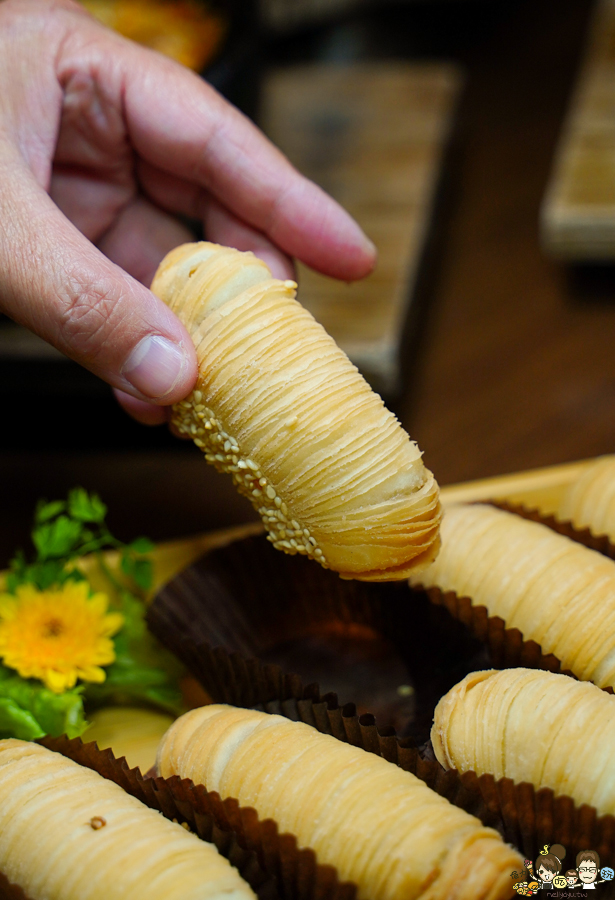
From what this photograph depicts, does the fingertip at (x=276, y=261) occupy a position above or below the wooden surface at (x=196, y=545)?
above

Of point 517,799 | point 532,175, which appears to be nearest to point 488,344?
point 532,175

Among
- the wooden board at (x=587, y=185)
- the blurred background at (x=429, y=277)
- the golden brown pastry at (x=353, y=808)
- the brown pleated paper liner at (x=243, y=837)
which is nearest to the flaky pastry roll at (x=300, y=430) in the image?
the golden brown pastry at (x=353, y=808)

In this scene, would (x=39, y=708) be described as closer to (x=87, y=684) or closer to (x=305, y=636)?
(x=87, y=684)

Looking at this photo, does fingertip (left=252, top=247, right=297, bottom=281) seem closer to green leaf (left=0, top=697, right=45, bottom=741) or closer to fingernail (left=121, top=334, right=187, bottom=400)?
fingernail (left=121, top=334, right=187, bottom=400)

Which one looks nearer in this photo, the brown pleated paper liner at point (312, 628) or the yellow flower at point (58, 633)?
the brown pleated paper liner at point (312, 628)

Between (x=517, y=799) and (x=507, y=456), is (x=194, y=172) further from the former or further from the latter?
(x=517, y=799)

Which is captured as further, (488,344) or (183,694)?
(488,344)

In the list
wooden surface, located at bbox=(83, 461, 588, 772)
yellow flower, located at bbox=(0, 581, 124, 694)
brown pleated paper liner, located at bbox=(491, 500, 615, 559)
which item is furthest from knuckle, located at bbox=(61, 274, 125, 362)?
brown pleated paper liner, located at bbox=(491, 500, 615, 559)

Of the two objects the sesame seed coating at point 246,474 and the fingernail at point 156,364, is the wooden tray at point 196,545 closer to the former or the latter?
the sesame seed coating at point 246,474
